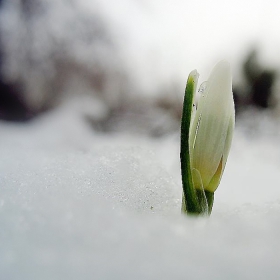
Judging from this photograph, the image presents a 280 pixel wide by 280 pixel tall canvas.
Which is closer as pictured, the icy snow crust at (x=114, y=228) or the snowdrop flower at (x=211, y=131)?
the icy snow crust at (x=114, y=228)

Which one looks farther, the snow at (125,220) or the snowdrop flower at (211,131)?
the snowdrop flower at (211,131)

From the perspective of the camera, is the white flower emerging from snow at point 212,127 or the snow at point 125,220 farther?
the white flower emerging from snow at point 212,127

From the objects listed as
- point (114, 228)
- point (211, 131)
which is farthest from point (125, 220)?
Result: point (211, 131)

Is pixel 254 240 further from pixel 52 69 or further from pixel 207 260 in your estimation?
pixel 52 69

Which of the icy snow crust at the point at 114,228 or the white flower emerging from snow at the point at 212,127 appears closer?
the icy snow crust at the point at 114,228

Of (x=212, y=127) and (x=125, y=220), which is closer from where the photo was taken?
(x=125, y=220)

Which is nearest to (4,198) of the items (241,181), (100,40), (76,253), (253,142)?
(76,253)

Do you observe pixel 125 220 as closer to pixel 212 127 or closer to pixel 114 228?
pixel 114 228
